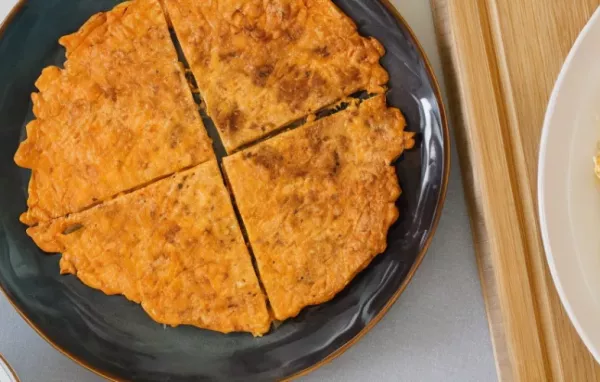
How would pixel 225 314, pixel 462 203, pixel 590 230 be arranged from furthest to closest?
pixel 462 203, pixel 225 314, pixel 590 230

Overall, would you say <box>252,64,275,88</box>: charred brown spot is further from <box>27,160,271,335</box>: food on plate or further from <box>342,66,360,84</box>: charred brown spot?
<box>27,160,271,335</box>: food on plate

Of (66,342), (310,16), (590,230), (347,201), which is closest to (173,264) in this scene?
(66,342)

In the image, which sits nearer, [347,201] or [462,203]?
[347,201]

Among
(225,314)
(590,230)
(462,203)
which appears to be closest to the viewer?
(590,230)

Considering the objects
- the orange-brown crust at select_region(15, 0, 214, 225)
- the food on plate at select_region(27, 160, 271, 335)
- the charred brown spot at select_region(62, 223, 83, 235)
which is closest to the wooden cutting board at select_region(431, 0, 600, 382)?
the food on plate at select_region(27, 160, 271, 335)

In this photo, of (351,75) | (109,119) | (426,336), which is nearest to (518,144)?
(351,75)

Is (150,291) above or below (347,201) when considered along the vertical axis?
below

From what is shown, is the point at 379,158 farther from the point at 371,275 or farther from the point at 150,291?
the point at 150,291

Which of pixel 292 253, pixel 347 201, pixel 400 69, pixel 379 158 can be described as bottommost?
pixel 292 253
